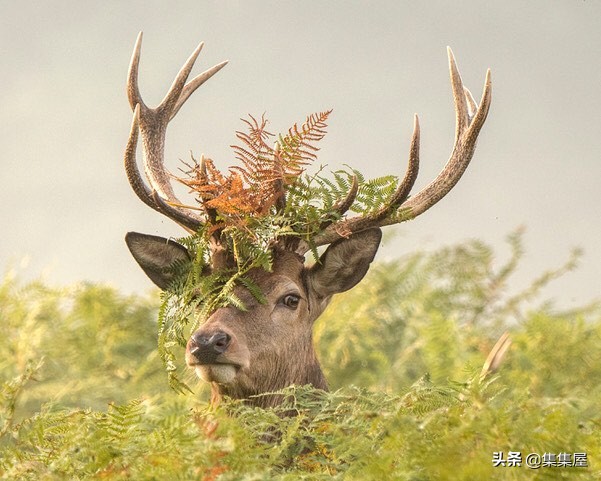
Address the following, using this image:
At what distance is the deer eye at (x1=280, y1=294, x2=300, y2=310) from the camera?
651cm

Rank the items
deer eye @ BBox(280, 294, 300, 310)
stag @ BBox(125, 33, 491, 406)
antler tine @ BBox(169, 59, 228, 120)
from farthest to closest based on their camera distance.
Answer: antler tine @ BBox(169, 59, 228, 120) < deer eye @ BBox(280, 294, 300, 310) < stag @ BBox(125, 33, 491, 406)

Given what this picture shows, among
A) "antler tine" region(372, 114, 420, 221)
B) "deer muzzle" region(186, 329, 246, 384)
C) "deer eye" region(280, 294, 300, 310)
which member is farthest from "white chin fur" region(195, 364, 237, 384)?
"antler tine" region(372, 114, 420, 221)

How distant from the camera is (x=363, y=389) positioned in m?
5.14

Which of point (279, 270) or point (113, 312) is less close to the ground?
point (113, 312)

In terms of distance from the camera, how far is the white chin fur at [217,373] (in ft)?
19.5

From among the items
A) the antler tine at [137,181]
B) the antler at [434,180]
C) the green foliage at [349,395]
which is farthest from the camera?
the antler tine at [137,181]

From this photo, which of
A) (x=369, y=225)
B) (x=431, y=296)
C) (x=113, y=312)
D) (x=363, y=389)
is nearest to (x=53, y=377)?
(x=113, y=312)

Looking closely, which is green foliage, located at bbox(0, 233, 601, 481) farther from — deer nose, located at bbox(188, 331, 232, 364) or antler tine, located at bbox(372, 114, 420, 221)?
antler tine, located at bbox(372, 114, 420, 221)

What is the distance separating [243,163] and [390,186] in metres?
0.81

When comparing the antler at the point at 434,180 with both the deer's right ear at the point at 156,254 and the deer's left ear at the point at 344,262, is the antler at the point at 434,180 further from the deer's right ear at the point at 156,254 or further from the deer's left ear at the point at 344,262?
the deer's right ear at the point at 156,254

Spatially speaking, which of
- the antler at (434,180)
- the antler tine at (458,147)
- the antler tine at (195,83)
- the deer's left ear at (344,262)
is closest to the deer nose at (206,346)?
the antler at (434,180)

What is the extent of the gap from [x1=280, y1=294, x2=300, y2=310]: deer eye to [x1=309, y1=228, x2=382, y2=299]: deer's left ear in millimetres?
306

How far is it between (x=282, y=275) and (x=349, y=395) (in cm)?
186

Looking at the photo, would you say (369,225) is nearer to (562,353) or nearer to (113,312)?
(562,353)
